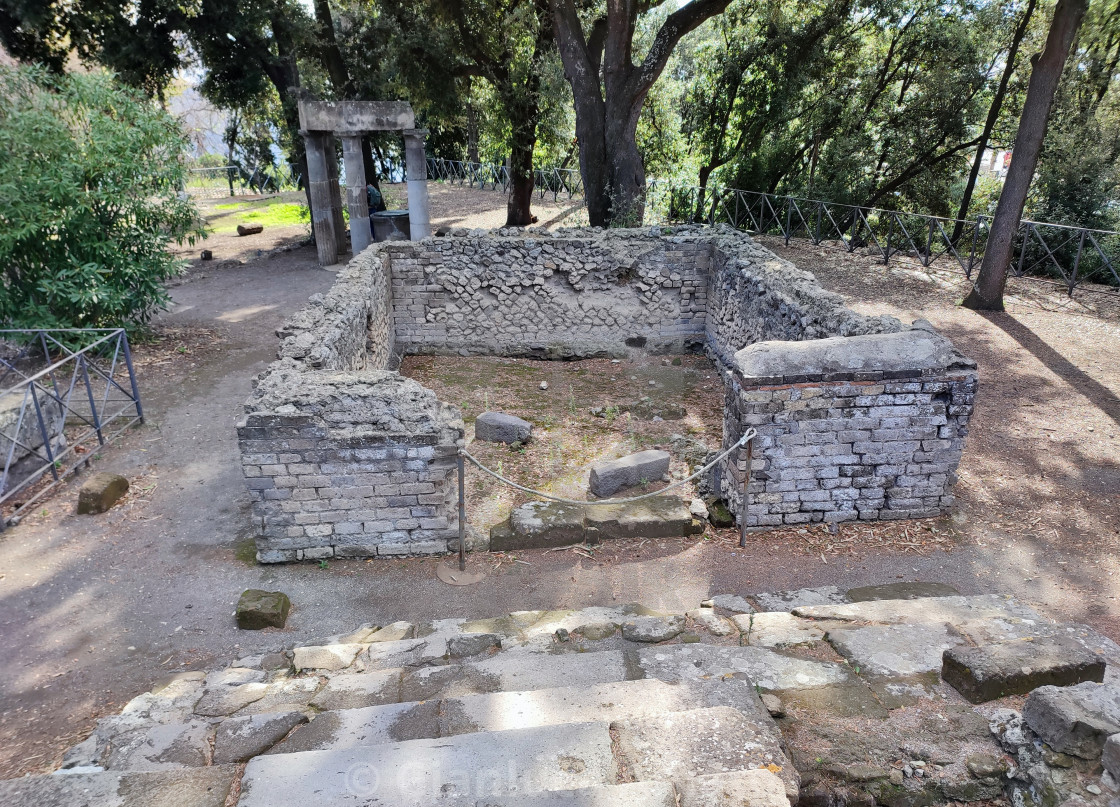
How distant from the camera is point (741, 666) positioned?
394cm

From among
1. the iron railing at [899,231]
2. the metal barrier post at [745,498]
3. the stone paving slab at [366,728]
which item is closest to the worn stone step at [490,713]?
the stone paving slab at [366,728]

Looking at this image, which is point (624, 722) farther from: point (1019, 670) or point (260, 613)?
point (260, 613)

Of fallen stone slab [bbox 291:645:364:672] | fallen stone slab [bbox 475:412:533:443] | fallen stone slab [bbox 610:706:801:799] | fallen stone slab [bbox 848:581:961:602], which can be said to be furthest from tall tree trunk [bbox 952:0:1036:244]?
fallen stone slab [bbox 291:645:364:672]

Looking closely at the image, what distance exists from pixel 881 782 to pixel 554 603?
2.86m

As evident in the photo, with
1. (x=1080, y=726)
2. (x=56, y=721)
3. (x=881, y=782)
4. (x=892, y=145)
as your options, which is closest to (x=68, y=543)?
(x=56, y=721)

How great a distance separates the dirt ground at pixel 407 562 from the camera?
16.6 feet

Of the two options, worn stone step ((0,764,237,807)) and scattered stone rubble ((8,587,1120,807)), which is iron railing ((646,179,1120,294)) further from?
worn stone step ((0,764,237,807))

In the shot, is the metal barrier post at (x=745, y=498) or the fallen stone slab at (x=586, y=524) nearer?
the metal barrier post at (x=745, y=498)

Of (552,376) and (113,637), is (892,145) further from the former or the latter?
(113,637)

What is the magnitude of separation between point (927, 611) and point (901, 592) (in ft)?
1.82

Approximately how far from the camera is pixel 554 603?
561cm

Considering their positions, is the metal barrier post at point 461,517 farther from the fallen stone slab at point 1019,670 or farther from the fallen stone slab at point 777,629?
the fallen stone slab at point 1019,670

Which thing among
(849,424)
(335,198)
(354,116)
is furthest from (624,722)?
(335,198)

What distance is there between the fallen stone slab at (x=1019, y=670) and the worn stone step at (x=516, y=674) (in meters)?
1.69
